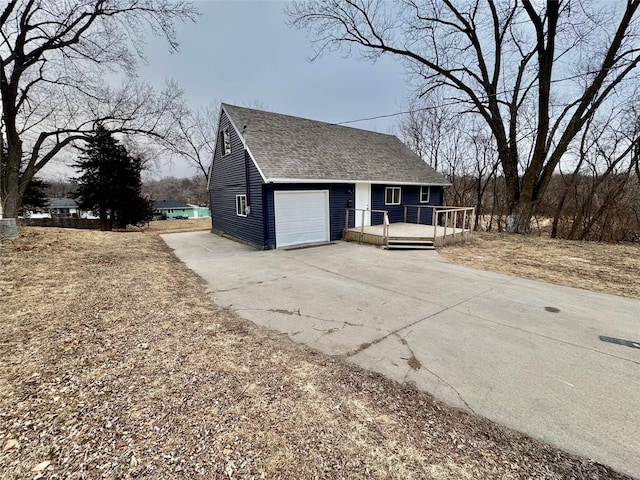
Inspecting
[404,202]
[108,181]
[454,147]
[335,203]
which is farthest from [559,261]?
[108,181]

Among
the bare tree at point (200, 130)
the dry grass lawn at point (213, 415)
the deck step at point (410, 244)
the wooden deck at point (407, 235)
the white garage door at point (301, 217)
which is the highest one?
the bare tree at point (200, 130)

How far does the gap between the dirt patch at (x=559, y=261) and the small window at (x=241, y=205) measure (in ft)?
25.1

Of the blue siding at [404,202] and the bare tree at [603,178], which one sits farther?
the bare tree at [603,178]

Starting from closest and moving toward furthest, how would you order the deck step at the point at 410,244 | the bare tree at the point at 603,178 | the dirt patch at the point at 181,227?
1. the deck step at the point at 410,244
2. the bare tree at the point at 603,178
3. the dirt patch at the point at 181,227

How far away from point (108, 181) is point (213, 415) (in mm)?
26330

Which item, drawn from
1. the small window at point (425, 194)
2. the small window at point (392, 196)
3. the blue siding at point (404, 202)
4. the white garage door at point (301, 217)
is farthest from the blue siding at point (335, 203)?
the small window at point (425, 194)

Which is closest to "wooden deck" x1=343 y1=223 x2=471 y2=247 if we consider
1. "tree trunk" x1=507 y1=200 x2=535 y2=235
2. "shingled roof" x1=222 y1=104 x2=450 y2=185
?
"shingled roof" x1=222 y1=104 x2=450 y2=185

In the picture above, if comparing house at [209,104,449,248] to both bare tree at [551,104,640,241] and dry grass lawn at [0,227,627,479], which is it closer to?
dry grass lawn at [0,227,627,479]

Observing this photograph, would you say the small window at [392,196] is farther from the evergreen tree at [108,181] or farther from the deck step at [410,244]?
the evergreen tree at [108,181]

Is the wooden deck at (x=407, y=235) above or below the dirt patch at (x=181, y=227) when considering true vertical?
above

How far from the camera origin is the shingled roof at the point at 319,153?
10461 mm

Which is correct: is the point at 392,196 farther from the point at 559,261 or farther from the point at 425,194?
the point at 559,261

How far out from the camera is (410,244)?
33.4 ft

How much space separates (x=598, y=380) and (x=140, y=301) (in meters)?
6.30
